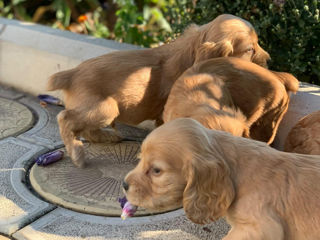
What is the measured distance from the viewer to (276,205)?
2.36m

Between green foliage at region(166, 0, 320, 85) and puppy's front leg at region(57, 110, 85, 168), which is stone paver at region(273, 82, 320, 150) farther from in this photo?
puppy's front leg at region(57, 110, 85, 168)

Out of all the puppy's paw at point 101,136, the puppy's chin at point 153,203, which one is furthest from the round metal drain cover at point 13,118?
the puppy's chin at point 153,203

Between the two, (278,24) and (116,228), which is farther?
(278,24)

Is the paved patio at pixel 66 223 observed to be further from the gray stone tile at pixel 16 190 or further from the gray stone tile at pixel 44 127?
the gray stone tile at pixel 44 127

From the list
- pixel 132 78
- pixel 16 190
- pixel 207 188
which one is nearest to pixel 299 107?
pixel 132 78

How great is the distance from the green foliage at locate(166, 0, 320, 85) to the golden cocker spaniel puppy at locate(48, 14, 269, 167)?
597 mm

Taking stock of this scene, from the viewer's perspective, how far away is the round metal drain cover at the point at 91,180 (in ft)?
11.4

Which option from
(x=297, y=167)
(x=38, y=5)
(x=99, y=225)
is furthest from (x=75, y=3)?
(x=297, y=167)

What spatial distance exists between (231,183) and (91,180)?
1737mm

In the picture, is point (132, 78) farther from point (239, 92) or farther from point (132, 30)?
point (132, 30)

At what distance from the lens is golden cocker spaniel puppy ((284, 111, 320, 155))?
11.0ft

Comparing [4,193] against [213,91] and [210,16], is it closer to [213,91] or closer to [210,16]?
[213,91]

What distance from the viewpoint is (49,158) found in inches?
157

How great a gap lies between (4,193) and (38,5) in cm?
684
